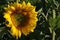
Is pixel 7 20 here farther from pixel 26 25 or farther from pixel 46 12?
pixel 46 12

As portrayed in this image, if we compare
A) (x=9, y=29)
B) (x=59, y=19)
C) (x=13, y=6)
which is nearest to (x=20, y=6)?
(x=13, y=6)

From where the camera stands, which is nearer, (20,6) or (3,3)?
(20,6)
